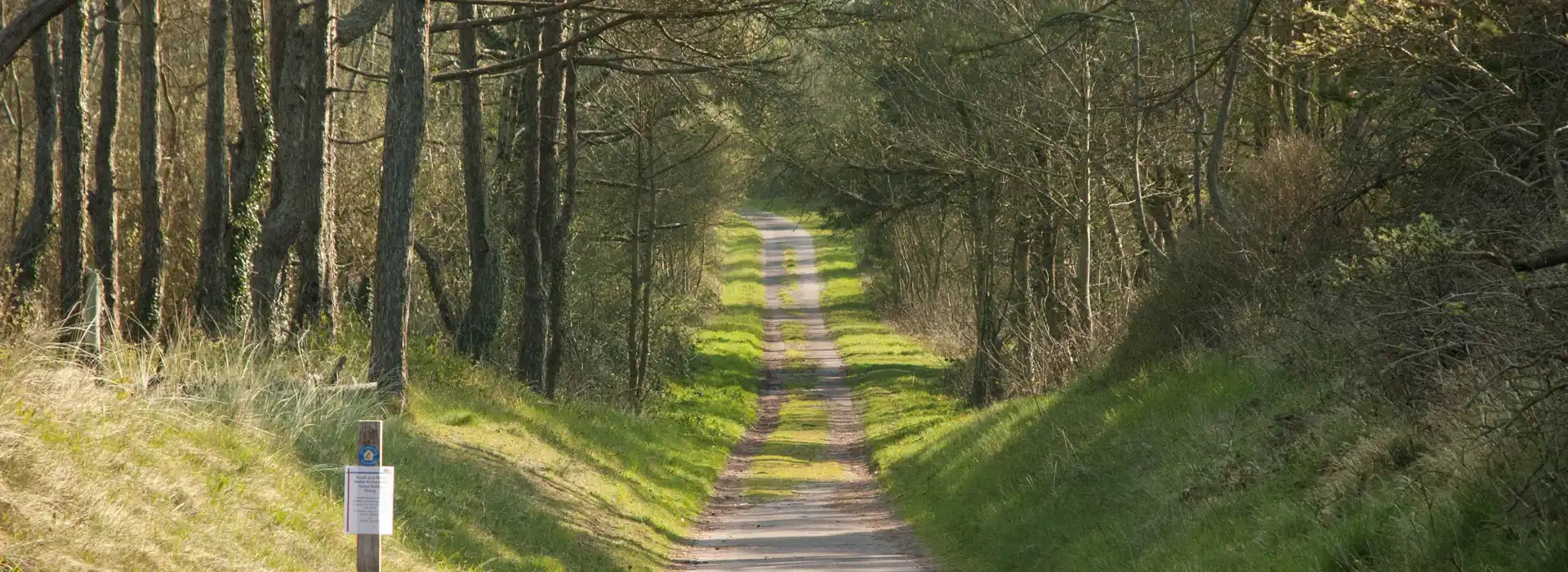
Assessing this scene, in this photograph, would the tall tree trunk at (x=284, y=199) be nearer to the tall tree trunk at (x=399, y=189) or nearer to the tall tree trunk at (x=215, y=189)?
the tall tree trunk at (x=215, y=189)

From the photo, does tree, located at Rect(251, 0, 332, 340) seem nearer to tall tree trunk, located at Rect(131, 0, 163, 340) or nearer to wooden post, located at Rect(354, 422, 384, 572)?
tall tree trunk, located at Rect(131, 0, 163, 340)

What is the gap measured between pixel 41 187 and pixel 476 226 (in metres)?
5.98

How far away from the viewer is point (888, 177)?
30.3m

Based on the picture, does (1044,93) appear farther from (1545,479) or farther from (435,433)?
(1545,479)

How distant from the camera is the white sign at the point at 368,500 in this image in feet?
24.2

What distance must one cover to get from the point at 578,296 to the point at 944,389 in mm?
9667

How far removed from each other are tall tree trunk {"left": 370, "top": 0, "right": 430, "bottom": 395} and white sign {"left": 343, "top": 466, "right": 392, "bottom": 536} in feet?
26.0

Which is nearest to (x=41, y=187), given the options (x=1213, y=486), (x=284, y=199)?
(x=284, y=199)

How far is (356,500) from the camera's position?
7426 mm

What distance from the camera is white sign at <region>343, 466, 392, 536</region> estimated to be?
24.2ft

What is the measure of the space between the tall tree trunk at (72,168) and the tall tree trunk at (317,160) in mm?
3123

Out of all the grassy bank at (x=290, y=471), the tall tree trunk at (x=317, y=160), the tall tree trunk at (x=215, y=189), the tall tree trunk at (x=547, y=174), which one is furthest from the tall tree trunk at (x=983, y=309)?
the tall tree trunk at (x=215, y=189)

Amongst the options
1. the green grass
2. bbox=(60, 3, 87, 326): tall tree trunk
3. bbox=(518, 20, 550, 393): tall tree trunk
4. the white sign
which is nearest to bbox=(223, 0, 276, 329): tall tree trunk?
bbox=(60, 3, 87, 326): tall tree trunk

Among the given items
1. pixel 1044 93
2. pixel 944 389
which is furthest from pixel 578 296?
pixel 1044 93
